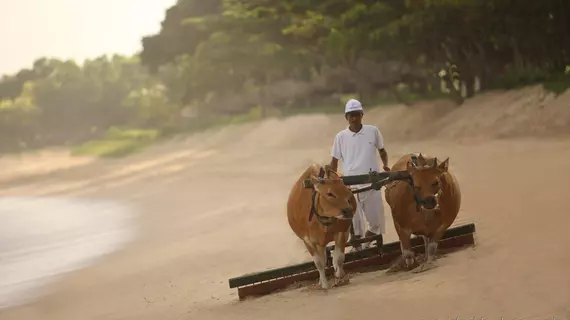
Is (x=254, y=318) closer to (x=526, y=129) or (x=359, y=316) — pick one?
(x=359, y=316)

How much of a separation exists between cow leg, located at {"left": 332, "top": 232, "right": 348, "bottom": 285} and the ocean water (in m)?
5.52

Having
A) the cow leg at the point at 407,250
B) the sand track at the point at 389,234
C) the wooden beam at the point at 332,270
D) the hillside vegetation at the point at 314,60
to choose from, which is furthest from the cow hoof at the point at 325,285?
the hillside vegetation at the point at 314,60

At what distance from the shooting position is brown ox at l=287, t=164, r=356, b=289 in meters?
5.70

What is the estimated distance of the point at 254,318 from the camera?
5688mm

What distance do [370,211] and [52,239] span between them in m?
→ 10.1

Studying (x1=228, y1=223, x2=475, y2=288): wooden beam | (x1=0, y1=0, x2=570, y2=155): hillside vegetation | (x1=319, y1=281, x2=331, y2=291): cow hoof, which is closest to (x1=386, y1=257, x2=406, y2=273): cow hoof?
(x1=228, y1=223, x2=475, y2=288): wooden beam

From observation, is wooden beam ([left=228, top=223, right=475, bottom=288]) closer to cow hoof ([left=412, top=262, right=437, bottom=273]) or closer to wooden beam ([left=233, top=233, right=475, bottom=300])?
wooden beam ([left=233, top=233, right=475, bottom=300])

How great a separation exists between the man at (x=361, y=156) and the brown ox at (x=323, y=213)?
1.74 feet

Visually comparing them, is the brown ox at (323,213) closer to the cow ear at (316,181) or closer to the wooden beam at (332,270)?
the cow ear at (316,181)

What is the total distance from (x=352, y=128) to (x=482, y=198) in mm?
4954

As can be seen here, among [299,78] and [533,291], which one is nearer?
[533,291]

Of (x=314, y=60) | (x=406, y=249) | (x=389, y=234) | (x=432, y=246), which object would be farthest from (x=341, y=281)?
(x=314, y=60)

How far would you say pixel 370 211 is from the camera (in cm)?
666

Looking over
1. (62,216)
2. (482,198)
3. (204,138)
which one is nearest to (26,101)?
(204,138)
